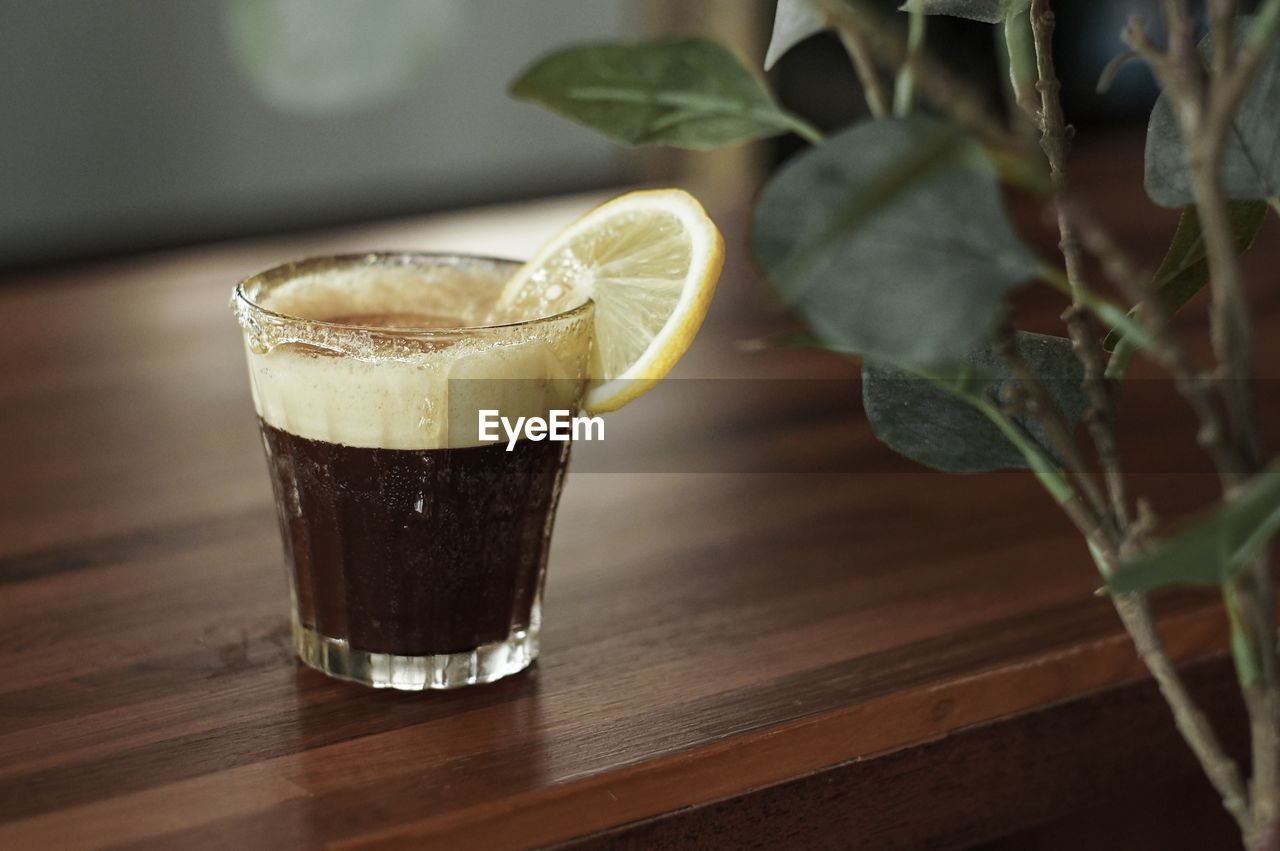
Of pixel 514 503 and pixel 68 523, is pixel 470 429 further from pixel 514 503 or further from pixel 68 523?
pixel 68 523

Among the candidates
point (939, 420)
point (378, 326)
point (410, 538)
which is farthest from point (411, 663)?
point (939, 420)

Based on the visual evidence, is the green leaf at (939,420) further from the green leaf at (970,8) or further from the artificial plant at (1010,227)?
the green leaf at (970,8)

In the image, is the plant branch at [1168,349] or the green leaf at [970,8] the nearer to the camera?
the plant branch at [1168,349]

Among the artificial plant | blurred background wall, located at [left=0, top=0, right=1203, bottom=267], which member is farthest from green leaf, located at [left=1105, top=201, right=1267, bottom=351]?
blurred background wall, located at [left=0, top=0, right=1203, bottom=267]

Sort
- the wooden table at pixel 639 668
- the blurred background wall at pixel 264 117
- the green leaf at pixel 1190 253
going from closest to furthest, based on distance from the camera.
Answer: the green leaf at pixel 1190 253 → the wooden table at pixel 639 668 → the blurred background wall at pixel 264 117

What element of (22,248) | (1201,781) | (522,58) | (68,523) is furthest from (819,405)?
(522,58)

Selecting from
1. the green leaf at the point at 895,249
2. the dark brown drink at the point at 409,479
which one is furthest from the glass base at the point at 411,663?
the green leaf at the point at 895,249

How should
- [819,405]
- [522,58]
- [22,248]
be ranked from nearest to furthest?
[819,405], [22,248], [522,58]

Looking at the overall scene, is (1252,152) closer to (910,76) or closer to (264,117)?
(910,76)
